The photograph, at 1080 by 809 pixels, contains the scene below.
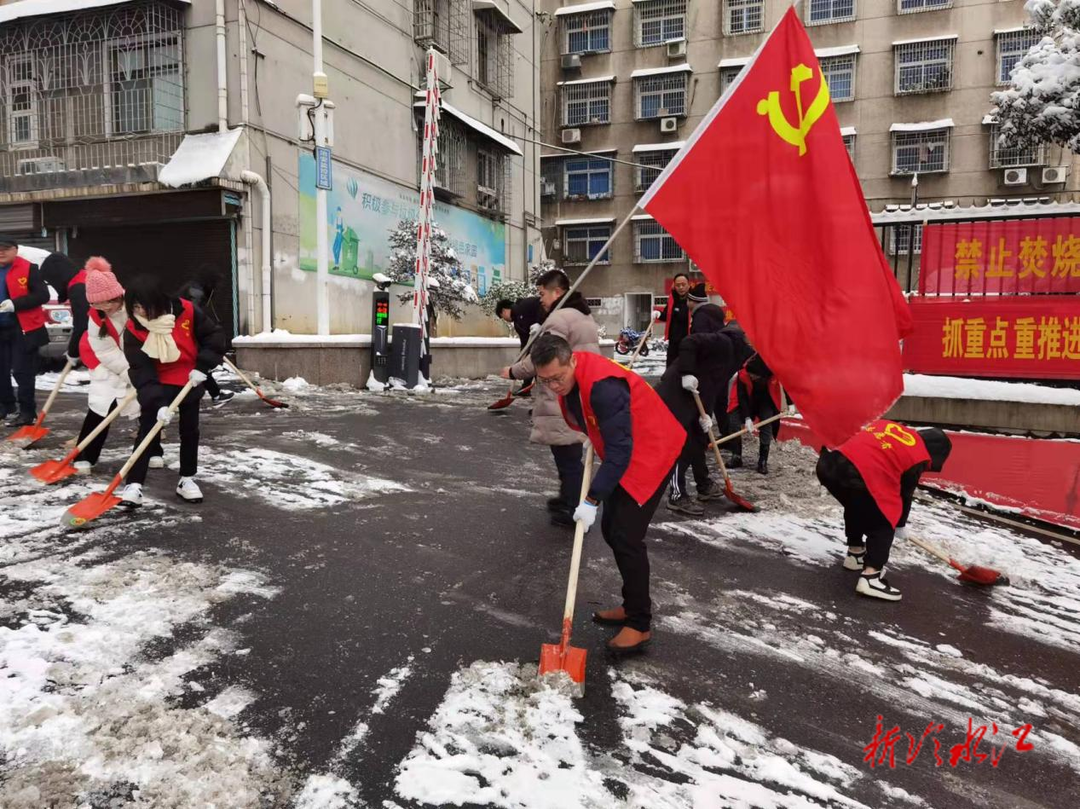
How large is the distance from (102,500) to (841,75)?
28942 mm

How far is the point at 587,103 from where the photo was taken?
29297 mm

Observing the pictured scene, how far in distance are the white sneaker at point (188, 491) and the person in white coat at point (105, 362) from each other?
32cm

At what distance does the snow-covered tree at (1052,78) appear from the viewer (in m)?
10.8

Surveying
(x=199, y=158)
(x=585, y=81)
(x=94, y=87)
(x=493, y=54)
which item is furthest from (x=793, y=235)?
(x=585, y=81)

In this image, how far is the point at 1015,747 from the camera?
2604 mm

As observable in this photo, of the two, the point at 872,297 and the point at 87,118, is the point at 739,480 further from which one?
the point at 87,118

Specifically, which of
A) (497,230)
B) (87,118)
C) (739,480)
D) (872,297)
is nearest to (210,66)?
(87,118)

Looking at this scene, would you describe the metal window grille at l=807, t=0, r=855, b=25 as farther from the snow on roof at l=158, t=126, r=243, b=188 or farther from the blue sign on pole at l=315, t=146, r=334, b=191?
the snow on roof at l=158, t=126, r=243, b=188

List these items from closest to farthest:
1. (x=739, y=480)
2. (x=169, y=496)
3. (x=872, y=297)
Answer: (x=872, y=297) → (x=169, y=496) → (x=739, y=480)

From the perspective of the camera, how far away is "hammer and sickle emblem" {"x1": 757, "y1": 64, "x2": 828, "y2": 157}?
11.8ft

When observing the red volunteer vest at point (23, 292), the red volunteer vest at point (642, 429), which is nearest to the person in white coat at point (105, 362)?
the red volunteer vest at point (23, 292)

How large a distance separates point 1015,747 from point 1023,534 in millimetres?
3673

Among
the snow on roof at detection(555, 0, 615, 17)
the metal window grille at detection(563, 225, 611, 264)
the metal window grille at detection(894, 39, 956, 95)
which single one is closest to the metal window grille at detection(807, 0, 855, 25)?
the metal window grille at detection(894, 39, 956, 95)

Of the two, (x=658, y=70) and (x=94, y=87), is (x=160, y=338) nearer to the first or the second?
(x=94, y=87)
